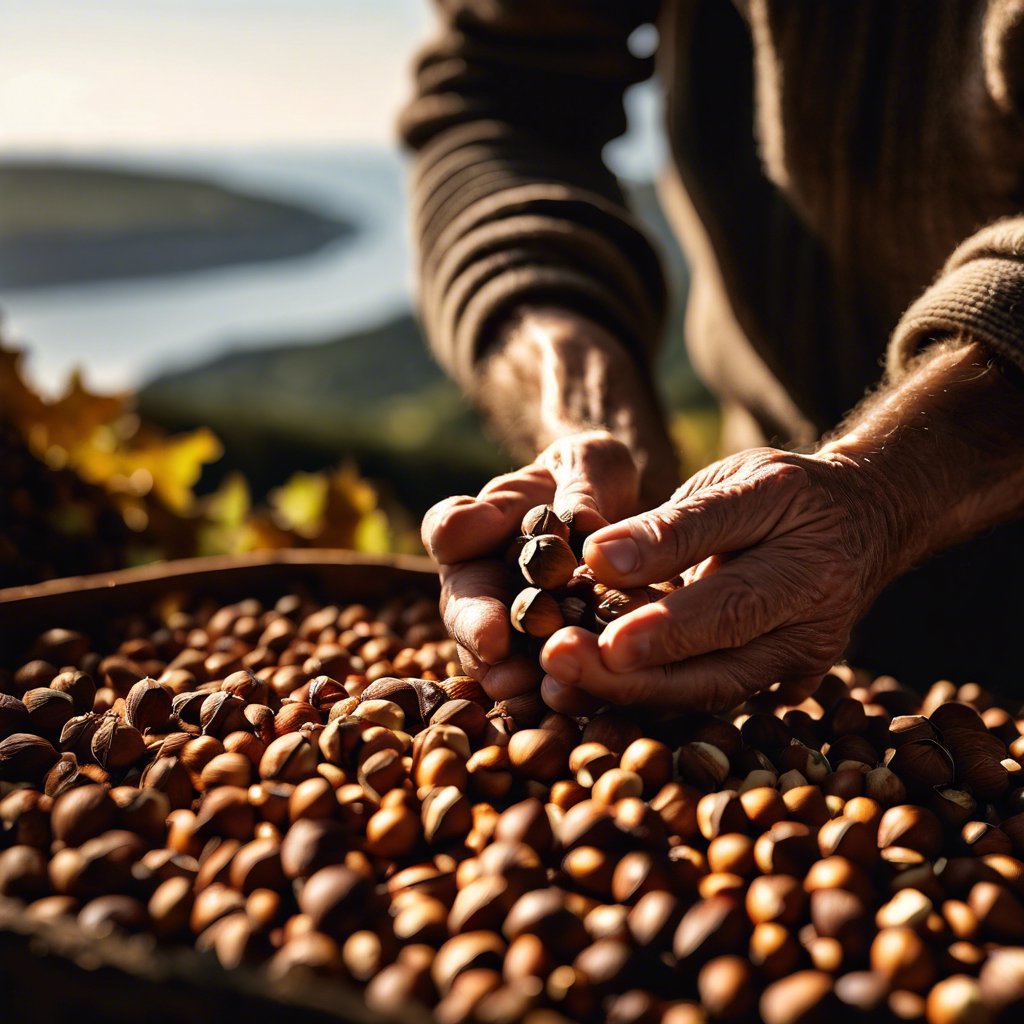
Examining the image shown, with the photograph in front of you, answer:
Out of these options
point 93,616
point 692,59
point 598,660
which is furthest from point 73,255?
Answer: point 598,660

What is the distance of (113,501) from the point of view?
1663 millimetres

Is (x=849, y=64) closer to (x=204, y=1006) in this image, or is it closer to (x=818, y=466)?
(x=818, y=466)

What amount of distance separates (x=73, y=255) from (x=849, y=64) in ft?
14.5

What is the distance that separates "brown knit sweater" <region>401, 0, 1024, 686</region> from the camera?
1652 millimetres

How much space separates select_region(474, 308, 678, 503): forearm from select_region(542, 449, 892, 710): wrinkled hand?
1.71ft

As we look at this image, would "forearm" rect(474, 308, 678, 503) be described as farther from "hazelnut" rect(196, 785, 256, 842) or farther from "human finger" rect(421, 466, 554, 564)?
"hazelnut" rect(196, 785, 256, 842)

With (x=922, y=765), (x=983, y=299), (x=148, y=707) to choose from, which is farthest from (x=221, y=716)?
(x=983, y=299)

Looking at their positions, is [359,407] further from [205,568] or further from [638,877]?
[638,877]

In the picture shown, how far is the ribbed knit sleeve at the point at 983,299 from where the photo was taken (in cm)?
122

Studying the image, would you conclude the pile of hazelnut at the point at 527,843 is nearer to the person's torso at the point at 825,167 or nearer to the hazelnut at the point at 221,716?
the hazelnut at the point at 221,716

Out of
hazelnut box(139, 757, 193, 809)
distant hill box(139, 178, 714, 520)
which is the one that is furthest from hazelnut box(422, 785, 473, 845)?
distant hill box(139, 178, 714, 520)

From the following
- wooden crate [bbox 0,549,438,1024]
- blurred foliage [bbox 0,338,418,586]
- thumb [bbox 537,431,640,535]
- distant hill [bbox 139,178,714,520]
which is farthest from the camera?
distant hill [bbox 139,178,714,520]

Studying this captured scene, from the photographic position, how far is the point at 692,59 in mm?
2146

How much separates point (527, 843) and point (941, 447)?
79 centimetres
